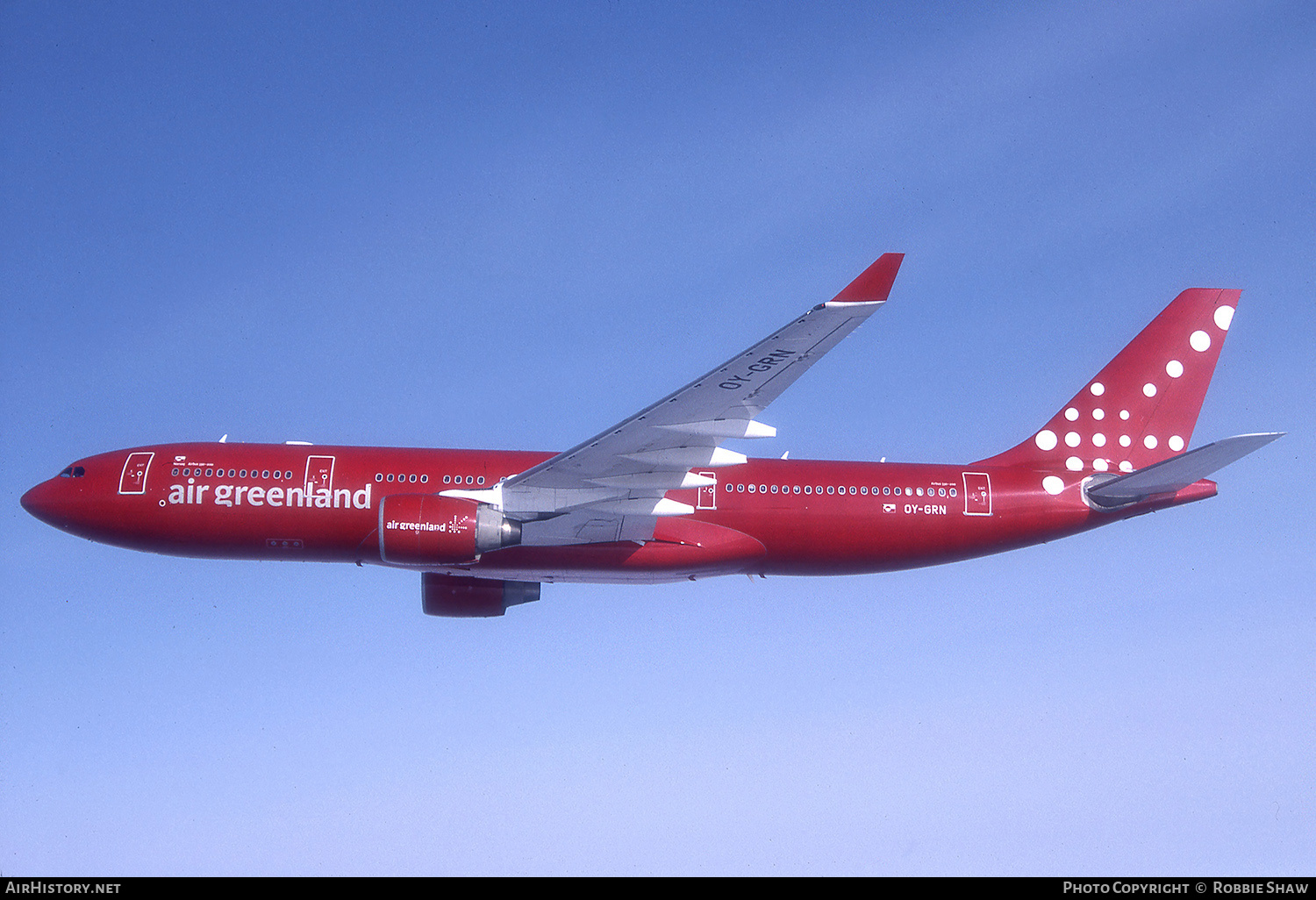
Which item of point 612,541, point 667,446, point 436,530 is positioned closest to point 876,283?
point 667,446

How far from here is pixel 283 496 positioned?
90.5ft

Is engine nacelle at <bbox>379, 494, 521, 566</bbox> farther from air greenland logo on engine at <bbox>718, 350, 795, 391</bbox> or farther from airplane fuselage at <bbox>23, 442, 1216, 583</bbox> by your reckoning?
air greenland logo on engine at <bbox>718, 350, 795, 391</bbox>

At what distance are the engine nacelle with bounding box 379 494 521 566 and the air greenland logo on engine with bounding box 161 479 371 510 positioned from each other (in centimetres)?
206

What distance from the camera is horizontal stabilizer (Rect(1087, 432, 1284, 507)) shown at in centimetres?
2300

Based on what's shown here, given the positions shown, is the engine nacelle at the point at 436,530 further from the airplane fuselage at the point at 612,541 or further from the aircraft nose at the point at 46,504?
the aircraft nose at the point at 46,504

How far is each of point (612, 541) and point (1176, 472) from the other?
13588 mm

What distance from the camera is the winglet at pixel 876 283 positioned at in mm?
19000

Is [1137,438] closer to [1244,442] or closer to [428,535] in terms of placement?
[1244,442]

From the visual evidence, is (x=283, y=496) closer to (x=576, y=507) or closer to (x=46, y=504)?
(x=46, y=504)

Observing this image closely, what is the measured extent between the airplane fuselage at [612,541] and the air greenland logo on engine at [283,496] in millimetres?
31

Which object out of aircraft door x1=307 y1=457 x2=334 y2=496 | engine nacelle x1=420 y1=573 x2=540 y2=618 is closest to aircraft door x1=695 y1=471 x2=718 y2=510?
engine nacelle x1=420 y1=573 x2=540 y2=618

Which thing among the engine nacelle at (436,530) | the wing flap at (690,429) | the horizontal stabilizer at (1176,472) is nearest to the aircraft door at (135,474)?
the engine nacelle at (436,530)

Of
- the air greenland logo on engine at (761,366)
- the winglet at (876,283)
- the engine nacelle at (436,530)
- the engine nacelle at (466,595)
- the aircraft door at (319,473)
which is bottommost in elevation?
the engine nacelle at (466,595)
